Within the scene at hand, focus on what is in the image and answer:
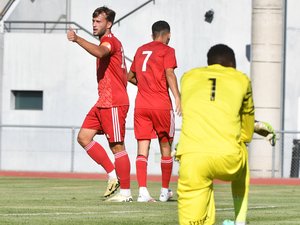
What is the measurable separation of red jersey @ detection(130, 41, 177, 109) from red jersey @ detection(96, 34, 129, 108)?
0.38 meters

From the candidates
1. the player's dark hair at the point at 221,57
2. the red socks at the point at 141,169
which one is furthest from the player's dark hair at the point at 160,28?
the player's dark hair at the point at 221,57

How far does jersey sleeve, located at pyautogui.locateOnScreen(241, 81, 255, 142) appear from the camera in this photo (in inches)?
410

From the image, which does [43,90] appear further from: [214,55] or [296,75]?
[214,55]

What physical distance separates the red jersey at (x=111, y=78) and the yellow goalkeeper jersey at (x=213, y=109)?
5861mm

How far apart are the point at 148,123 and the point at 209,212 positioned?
641cm

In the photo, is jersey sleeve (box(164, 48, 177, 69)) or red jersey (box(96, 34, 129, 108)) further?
jersey sleeve (box(164, 48, 177, 69))

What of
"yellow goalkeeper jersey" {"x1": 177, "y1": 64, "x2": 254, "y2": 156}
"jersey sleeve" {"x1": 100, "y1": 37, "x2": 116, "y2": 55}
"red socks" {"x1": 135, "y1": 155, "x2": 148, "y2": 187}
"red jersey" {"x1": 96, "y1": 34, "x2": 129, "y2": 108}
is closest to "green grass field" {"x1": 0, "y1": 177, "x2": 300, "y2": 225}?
"red socks" {"x1": 135, "y1": 155, "x2": 148, "y2": 187}

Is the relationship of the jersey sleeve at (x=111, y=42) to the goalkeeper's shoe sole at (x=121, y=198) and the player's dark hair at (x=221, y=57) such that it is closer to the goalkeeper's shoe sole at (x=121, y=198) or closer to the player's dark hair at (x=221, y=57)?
the goalkeeper's shoe sole at (x=121, y=198)

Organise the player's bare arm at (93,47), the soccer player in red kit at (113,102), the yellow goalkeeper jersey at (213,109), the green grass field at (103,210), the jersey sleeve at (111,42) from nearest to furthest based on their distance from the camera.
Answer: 1. the yellow goalkeeper jersey at (213,109)
2. the green grass field at (103,210)
3. the player's bare arm at (93,47)
4. the jersey sleeve at (111,42)
5. the soccer player in red kit at (113,102)

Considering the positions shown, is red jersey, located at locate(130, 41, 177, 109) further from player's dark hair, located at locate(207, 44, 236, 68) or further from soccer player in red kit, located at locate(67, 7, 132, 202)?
player's dark hair, located at locate(207, 44, 236, 68)

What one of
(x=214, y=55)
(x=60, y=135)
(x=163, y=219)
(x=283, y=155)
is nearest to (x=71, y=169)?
(x=60, y=135)

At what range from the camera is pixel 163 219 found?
43.9 ft

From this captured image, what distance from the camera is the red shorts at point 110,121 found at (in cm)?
1620

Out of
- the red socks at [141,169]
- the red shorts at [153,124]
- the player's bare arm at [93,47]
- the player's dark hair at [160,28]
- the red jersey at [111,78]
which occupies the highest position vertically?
the player's dark hair at [160,28]
